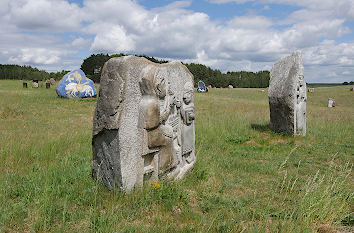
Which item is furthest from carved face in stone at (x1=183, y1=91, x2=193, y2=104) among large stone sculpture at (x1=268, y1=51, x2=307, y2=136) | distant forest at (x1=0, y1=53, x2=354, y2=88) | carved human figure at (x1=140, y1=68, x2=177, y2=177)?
distant forest at (x1=0, y1=53, x2=354, y2=88)

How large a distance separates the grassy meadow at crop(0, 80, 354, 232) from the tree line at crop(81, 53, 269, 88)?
29172mm

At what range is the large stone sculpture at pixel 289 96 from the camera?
29.6 feet

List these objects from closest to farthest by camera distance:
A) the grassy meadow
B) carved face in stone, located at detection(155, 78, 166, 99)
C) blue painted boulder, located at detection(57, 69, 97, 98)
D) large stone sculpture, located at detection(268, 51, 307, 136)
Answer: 1. the grassy meadow
2. carved face in stone, located at detection(155, 78, 166, 99)
3. large stone sculpture, located at detection(268, 51, 307, 136)
4. blue painted boulder, located at detection(57, 69, 97, 98)

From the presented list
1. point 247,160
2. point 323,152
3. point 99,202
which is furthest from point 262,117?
point 99,202

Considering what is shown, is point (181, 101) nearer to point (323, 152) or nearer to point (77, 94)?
point (323, 152)

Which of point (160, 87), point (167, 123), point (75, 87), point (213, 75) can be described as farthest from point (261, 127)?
point (213, 75)

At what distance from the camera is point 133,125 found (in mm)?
4301

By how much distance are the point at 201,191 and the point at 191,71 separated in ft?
153

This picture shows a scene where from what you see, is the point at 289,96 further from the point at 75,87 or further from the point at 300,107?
the point at 75,87

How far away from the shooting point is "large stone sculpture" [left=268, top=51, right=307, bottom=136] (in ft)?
29.6

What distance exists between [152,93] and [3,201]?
8.24 ft

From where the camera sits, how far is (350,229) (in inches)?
154

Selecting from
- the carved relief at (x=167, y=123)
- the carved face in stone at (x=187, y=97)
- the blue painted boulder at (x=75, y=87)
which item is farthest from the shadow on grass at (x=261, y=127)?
the blue painted boulder at (x=75, y=87)

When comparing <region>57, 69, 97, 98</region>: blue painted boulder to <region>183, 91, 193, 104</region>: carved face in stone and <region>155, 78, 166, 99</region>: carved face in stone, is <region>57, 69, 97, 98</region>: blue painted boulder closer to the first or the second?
<region>183, 91, 193, 104</region>: carved face in stone
